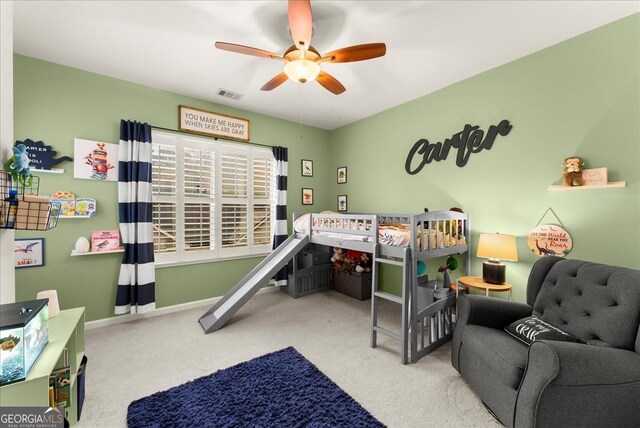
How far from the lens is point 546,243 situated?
8.00 feet

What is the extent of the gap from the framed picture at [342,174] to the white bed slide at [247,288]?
5.05 feet

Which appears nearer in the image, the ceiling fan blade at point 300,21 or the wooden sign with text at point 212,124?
the ceiling fan blade at point 300,21

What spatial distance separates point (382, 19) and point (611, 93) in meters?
1.97

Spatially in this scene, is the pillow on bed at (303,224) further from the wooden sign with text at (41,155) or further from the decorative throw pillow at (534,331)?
the wooden sign with text at (41,155)

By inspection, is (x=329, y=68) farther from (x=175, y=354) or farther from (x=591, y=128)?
(x=175, y=354)

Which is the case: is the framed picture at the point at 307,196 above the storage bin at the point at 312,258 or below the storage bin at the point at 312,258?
above

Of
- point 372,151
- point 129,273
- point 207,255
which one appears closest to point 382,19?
point 372,151

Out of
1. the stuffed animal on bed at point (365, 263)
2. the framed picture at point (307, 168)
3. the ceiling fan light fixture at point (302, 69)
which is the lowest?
the stuffed animal on bed at point (365, 263)

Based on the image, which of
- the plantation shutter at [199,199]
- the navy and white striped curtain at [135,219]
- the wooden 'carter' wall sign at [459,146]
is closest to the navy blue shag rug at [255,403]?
the navy and white striped curtain at [135,219]

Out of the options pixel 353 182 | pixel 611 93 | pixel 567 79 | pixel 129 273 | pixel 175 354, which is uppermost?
pixel 567 79

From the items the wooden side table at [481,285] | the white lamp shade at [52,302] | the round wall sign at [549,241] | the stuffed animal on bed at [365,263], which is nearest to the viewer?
the white lamp shade at [52,302]

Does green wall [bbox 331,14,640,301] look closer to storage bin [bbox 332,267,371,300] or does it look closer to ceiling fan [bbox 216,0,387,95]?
storage bin [bbox 332,267,371,300]

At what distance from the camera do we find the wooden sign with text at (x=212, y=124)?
3.50 m

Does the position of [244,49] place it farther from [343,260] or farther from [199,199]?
[343,260]
